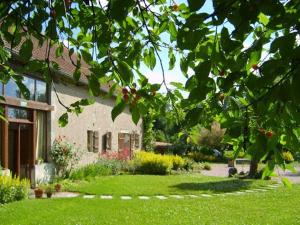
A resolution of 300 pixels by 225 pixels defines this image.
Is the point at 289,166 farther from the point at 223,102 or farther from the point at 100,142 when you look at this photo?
the point at 100,142

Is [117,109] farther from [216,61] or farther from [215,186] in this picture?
[215,186]

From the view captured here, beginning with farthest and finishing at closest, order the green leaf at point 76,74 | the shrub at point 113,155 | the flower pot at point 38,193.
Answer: the shrub at point 113,155 → the flower pot at point 38,193 → the green leaf at point 76,74

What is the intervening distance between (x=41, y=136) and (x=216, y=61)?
1471cm

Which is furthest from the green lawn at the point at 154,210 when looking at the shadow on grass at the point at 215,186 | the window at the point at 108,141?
the window at the point at 108,141

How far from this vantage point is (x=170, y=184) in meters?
17.0

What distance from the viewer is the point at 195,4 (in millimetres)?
1817

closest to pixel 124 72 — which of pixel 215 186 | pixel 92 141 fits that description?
pixel 215 186

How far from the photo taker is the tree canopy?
1880 millimetres

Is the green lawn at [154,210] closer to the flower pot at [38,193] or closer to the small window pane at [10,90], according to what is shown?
the flower pot at [38,193]

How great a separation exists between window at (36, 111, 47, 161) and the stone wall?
0.84ft

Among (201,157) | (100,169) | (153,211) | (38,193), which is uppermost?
(201,157)

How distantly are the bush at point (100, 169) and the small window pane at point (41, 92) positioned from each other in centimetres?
311

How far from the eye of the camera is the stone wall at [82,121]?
17.1 m

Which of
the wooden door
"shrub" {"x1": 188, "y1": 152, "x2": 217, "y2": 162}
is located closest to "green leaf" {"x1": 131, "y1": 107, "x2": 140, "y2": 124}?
the wooden door
